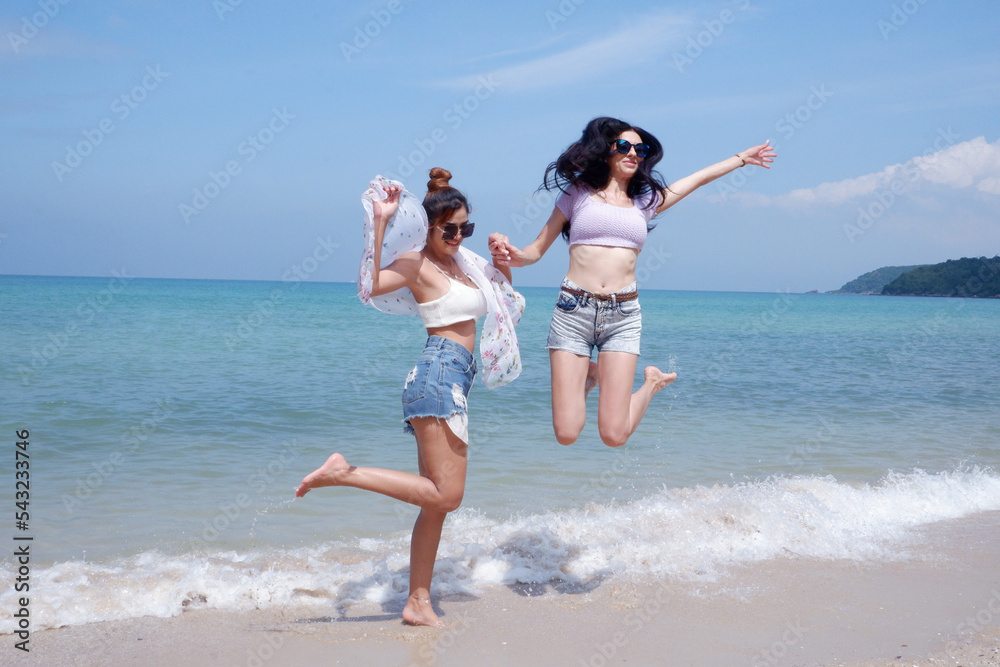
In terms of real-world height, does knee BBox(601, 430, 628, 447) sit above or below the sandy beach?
above

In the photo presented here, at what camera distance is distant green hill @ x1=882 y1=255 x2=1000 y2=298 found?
272 ft

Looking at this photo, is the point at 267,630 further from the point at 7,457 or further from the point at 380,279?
the point at 7,457

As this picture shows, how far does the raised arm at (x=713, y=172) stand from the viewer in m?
4.64

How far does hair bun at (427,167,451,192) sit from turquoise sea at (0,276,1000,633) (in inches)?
92.3

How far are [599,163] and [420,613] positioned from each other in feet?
8.86

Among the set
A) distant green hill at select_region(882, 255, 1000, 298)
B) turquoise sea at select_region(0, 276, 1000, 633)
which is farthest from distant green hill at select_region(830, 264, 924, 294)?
turquoise sea at select_region(0, 276, 1000, 633)

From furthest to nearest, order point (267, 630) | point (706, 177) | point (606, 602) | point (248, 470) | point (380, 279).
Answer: point (248, 470)
point (706, 177)
point (606, 602)
point (267, 630)
point (380, 279)

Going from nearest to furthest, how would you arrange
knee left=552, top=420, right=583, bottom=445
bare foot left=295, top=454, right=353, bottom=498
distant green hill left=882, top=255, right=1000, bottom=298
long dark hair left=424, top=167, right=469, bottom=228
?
bare foot left=295, top=454, right=353, bottom=498, long dark hair left=424, top=167, right=469, bottom=228, knee left=552, top=420, right=583, bottom=445, distant green hill left=882, top=255, right=1000, bottom=298

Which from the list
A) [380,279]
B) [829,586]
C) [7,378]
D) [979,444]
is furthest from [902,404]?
[7,378]

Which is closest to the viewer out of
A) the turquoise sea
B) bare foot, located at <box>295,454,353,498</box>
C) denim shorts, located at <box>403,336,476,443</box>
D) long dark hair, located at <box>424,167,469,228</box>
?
bare foot, located at <box>295,454,353,498</box>

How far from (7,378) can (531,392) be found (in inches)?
321

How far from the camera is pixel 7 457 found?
→ 735cm

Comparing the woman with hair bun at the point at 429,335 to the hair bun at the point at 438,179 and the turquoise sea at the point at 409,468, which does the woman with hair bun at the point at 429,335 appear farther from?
the turquoise sea at the point at 409,468

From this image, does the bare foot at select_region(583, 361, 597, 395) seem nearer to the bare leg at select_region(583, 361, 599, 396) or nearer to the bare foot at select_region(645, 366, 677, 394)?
the bare leg at select_region(583, 361, 599, 396)
